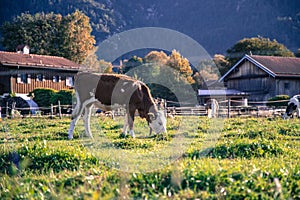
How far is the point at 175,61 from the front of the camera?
51.5 metres

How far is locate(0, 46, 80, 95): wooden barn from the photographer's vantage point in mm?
40156

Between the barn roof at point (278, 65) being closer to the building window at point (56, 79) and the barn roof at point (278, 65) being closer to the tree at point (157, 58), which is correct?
the tree at point (157, 58)

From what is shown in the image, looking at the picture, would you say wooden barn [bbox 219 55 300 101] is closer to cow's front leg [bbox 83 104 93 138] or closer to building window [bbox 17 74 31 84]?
building window [bbox 17 74 31 84]

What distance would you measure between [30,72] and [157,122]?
31659 mm

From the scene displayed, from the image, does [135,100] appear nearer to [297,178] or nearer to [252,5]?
[297,178]

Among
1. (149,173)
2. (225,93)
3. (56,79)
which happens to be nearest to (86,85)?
(149,173)

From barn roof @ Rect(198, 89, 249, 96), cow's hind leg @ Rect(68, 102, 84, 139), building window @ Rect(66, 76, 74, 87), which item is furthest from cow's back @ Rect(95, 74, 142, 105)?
building window @ Rect(66, 76, 74, 87)

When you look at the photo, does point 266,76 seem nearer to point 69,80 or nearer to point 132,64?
point 132,64

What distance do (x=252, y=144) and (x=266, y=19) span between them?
154703 millimetres

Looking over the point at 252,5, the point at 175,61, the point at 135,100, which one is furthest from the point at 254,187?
the point at 252,5

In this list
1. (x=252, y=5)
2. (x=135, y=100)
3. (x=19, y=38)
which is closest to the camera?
(x=135, y=100)

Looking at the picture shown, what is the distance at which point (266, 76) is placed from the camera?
44.8 meters

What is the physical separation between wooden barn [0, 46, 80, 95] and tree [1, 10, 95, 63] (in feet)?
32.6

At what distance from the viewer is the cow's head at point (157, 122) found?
1331 cm
